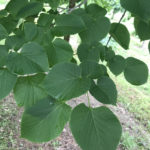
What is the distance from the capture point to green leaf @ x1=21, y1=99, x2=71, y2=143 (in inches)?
18.9

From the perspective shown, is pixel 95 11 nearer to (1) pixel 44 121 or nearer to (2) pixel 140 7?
(2) pixel 140 7

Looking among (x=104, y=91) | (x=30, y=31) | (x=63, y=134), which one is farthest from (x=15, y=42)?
(x=63, y=134)

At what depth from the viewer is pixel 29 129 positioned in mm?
491

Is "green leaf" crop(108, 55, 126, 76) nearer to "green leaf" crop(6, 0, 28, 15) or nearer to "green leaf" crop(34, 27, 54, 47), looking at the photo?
"green leaf" crop(34, 27, 54, 47)

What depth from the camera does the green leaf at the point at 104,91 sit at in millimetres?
505

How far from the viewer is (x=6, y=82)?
49cm

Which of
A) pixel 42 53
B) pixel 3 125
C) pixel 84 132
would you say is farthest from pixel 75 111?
pixel 3 125

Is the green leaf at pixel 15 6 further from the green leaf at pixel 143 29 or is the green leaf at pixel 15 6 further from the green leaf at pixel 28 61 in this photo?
the green leaf at pixel 143 29

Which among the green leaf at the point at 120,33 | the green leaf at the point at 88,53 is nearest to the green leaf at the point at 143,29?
the green leaf at the point at 120,33

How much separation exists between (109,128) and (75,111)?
3.3 inches

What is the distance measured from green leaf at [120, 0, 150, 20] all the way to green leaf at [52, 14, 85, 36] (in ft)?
0.51

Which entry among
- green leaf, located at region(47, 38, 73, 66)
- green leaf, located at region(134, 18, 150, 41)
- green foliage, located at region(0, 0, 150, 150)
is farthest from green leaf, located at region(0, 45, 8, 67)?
green leaf, located at region(134, 18, 150, 41)

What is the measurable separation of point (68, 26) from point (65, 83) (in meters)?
0.23

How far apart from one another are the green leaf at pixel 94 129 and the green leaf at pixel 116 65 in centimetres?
22
